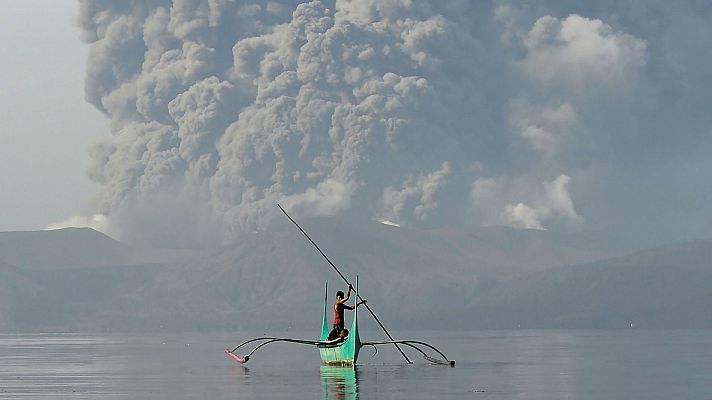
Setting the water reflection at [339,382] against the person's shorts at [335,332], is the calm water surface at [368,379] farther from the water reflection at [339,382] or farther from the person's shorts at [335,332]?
the person's shorts at [335,332]

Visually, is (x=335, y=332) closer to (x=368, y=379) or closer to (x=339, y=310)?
(x=339, y=310)

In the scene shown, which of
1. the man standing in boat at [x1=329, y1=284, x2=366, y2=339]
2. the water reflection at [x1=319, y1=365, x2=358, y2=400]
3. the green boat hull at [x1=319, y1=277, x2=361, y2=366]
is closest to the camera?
the water reflection at [x1=319, y1=365, x2=358, y2=400]

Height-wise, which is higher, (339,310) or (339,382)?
(339,310)

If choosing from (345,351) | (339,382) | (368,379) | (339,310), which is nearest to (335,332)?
(345,351)

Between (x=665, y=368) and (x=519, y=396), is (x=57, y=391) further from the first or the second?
(x=665, y=368)

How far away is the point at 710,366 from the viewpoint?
79.3 m

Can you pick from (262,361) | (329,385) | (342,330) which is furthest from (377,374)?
(262,361)

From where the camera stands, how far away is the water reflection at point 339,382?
55.1 metres

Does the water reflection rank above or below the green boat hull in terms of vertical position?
below

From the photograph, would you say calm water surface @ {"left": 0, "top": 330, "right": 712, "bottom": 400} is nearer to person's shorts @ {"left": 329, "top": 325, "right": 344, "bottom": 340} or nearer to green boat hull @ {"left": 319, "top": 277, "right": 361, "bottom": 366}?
green boat hull @ {"left": 319, "top": 277, "right": 361, "bottom": 366}

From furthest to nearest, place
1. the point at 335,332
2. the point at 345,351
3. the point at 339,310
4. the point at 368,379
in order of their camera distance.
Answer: the point at 335,332 < the point at 345,351 < the point at 339,310 < the point at 368,379

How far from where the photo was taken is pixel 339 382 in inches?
2456

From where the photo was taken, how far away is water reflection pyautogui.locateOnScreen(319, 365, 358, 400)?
→ 5509cm

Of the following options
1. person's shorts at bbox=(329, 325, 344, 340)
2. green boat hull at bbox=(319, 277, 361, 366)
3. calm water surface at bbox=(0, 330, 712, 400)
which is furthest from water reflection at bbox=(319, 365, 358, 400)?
person's shorts at bbox=(329, 325, 344, 340)
